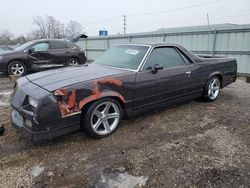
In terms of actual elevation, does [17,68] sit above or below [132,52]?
below

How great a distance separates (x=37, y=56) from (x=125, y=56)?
646 centimetres

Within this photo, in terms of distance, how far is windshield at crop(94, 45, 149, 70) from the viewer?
4.28m

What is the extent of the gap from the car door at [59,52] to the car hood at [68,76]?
6.55m

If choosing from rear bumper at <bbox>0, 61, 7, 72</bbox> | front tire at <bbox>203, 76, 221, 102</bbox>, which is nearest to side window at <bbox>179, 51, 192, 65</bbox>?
front tire at <bbox>203, 76, 221, 102</bbox>

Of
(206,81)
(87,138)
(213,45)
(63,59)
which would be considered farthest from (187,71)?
(63,59)

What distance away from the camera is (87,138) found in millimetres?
3766

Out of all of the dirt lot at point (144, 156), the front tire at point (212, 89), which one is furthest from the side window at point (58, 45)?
the front tire at point (212, 89)

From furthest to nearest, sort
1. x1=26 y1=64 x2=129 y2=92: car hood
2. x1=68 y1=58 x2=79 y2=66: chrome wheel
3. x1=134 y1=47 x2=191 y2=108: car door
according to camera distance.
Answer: x1=68 y1=58 x2=79 y2=66: chrome wheel → x1=134 y1=47 x2=191 y2=108: car door → x1=26 y1=64 x2=129 y2=92: car hood

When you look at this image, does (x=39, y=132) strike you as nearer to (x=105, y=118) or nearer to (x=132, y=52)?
(x=105, y=118)

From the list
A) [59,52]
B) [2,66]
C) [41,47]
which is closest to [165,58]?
[59,52]

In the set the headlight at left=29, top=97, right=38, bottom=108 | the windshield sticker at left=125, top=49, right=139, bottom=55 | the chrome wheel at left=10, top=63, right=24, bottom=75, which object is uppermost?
the windshield sticker at left=125, top=49, right=139, bottom=55

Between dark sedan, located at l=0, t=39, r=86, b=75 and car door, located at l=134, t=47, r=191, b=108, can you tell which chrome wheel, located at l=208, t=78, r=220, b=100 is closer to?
car door, located at l=134, t=47, r=191, b=108

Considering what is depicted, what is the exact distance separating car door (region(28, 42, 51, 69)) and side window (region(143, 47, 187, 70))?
677cm

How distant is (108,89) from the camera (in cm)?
366
